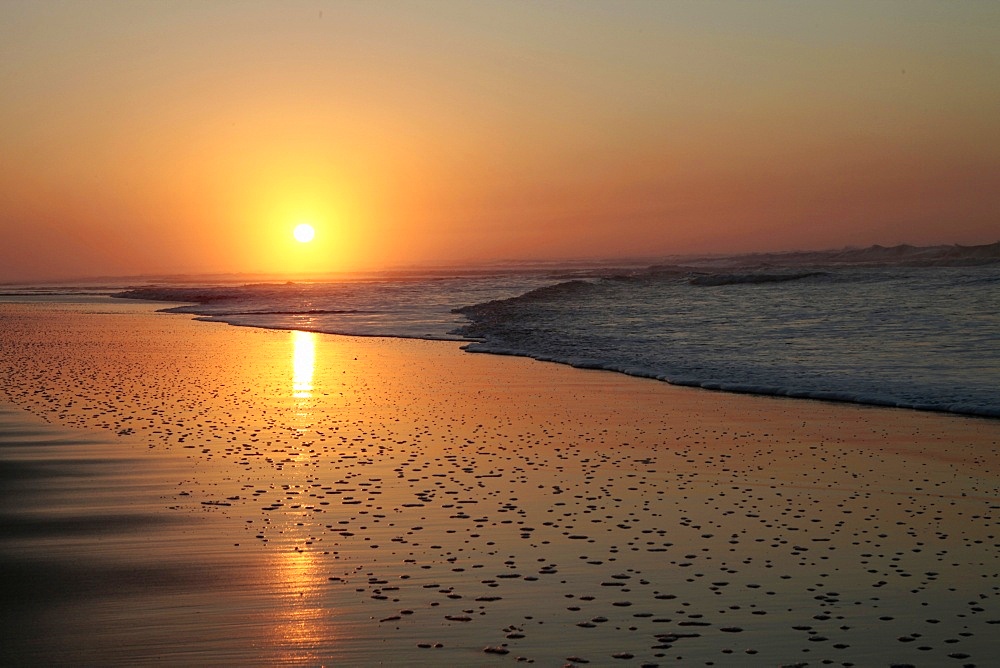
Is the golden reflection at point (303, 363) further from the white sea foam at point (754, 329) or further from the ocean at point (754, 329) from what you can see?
the white sea foam at point (754, 329)

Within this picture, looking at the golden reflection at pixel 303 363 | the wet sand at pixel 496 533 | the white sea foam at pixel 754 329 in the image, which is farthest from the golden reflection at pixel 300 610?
the white sea foam at pixel 754 329

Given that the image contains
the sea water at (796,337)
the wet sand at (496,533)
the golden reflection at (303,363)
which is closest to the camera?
the wet sand at (496,533)

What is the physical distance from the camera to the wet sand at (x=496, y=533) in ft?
17.4

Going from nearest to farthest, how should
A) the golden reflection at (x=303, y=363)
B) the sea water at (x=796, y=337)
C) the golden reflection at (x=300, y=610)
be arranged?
the golden reflection at (x=300, y=610), the sea water at (x=796, y=337), the golden reflection at (x=303, y=363)

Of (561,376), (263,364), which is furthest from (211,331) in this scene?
(561,376)

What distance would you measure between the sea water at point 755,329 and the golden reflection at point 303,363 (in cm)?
250

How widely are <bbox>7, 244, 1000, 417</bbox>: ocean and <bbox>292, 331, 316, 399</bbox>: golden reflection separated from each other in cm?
226

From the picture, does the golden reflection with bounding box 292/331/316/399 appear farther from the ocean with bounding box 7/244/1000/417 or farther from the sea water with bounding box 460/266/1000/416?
the sea water with bounding box 460/266/1000/416

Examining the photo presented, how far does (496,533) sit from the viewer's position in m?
7.39

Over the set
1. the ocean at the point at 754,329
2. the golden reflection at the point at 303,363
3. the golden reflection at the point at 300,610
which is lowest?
the golden reflection at the point at 300,610

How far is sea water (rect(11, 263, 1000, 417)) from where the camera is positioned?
16.5 meters

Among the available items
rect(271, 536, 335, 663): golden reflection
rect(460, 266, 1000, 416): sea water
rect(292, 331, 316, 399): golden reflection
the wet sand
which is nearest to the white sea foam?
rect(460, 266, 1000, 416): sea water

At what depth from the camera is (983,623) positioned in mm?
5488

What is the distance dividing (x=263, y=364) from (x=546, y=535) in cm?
1465
